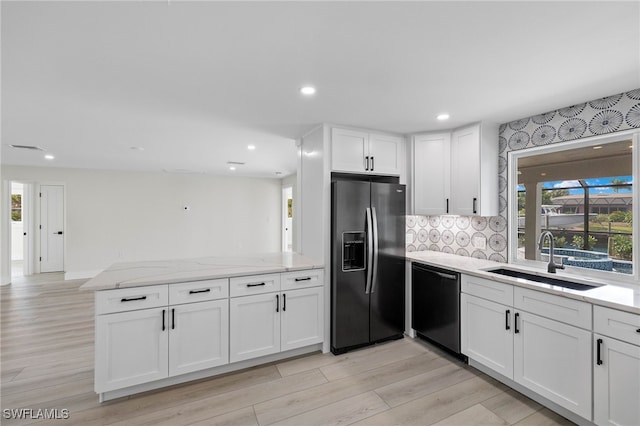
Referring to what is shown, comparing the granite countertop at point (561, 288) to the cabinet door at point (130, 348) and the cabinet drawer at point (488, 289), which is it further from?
the cabinet door at point (130, 348)

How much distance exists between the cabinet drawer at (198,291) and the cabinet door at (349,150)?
5.15ft

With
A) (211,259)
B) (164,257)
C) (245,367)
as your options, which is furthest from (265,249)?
(245,367)

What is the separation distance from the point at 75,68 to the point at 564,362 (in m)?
3.77

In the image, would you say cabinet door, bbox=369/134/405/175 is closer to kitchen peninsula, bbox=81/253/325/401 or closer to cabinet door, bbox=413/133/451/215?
cabinet door, bbox=413/133/451/215

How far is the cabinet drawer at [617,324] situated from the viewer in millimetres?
1634

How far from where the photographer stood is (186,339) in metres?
2.33

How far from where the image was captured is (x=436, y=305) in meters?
2.90

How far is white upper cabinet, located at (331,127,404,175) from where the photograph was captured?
2.99 m

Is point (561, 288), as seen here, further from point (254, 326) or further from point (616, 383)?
point (254, 326)

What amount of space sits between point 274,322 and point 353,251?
1.06 m

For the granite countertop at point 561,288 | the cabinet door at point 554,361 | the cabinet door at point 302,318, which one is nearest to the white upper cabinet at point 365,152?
the granite countertop at point 561,288

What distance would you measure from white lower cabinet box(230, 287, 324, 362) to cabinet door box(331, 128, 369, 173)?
1316mm

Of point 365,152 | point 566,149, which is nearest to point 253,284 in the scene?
point 365,152

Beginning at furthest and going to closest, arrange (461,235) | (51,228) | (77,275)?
1. (51,228)
2. (77,275)
3. (461,235)
